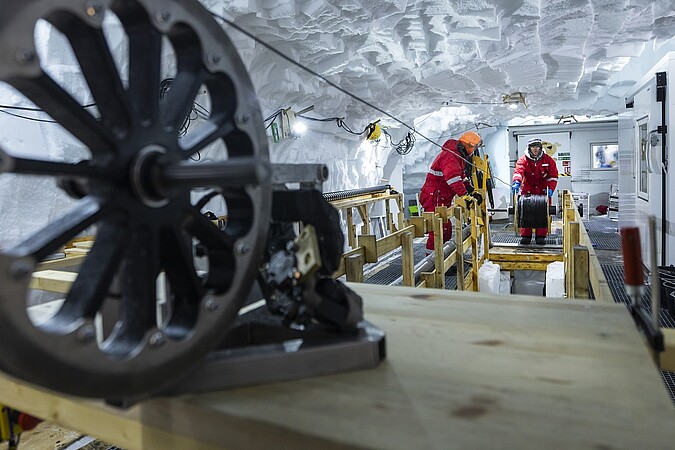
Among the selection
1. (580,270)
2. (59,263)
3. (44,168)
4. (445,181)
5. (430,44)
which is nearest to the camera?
(44,168)

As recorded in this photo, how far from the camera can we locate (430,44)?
6.06 m

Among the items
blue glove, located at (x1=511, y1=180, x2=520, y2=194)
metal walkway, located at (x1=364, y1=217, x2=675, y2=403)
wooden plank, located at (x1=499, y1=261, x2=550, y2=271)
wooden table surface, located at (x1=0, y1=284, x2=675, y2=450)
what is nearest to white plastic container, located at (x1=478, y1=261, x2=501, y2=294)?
metal walkway, located at (x1=364, y1=217, x2=675, y2=403)

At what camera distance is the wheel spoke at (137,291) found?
0.61 meters

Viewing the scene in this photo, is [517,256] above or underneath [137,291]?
underneath

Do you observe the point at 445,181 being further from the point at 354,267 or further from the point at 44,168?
the point at 44,168

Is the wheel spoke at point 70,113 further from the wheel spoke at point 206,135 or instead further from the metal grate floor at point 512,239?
the metal grate floor at point 512,239

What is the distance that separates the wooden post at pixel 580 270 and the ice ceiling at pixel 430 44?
3.06 m

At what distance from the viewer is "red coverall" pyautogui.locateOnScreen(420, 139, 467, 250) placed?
6.25m

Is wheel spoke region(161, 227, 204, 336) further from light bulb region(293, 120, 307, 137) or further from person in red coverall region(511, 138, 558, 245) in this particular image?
person in red coverall region(511, 138, 558, 245)

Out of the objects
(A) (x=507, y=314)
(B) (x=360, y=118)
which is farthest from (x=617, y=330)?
(B) (x=360, y=118)

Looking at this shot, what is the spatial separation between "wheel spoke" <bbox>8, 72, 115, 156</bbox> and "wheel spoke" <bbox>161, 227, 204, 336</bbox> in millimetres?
131

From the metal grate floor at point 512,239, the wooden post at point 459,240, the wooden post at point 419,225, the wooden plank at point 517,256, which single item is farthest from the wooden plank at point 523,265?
the wooden post at point 419,225

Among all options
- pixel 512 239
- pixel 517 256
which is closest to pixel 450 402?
pixel 517 256

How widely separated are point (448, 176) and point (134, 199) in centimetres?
592
